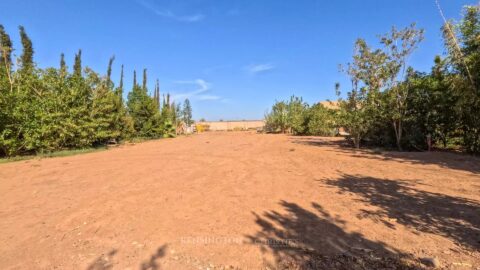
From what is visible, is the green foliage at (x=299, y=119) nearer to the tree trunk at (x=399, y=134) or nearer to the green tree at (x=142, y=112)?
the tree trunk at (x=399, y=134)

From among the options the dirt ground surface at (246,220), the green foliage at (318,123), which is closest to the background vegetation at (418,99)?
the dirt ground surface at (246,220)

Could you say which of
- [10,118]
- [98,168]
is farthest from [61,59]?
[98,168]

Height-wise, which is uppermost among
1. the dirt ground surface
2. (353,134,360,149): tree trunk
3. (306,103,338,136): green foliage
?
(306,103,338,136): green foliage

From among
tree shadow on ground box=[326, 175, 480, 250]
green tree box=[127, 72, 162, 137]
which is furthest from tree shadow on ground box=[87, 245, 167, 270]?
green tree box=[127, 72, 162, 137]

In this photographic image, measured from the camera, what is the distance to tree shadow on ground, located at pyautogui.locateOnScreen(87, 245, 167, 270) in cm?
285

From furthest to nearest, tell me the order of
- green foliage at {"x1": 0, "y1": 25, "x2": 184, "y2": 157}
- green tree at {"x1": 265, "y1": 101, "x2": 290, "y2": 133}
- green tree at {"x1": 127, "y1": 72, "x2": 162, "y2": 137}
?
green tree at {"x1": 265, "y1": 101, "x2": 290, "y2": 133}
green tree at {"x1": 127, "y1": 72, "x2": 162, "y2": 137}
green foliage at {"x1": 0, "y1": 25, "x2": 184, "y2": 157}

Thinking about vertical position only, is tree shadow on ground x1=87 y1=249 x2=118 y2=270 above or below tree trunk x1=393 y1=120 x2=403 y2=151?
below

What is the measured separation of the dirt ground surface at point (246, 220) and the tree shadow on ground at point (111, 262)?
1cm

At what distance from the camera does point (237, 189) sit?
5574 mm

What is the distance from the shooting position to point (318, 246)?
312 cm

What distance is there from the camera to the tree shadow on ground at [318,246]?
2764mm

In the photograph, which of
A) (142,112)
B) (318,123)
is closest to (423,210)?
(318,123)

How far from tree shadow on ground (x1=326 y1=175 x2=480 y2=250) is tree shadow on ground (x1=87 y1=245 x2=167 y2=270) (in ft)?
8.53

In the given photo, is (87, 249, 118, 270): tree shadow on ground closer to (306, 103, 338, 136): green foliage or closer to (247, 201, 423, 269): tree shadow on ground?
(247, 201, 423, 269): tree shadow on ground
